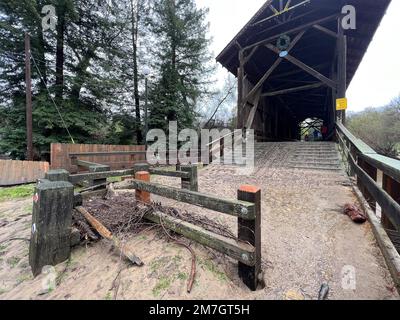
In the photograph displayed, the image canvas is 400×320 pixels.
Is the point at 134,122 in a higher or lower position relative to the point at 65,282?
higher

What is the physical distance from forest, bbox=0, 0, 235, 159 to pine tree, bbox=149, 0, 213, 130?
67 millimetres

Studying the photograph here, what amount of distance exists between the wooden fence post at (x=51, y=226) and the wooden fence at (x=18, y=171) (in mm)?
6056

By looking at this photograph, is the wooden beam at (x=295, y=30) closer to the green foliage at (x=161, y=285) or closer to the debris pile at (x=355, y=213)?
the debris pile at (x=355, y=213)

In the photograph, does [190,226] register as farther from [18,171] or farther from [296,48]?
[296,48]

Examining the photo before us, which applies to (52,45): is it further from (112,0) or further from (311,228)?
(311,228)

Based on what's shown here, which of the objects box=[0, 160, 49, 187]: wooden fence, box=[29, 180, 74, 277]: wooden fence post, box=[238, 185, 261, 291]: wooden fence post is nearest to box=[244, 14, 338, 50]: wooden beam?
box=[238, 185, 261, 291]: wooden fence post

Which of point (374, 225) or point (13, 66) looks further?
point (13, 66)

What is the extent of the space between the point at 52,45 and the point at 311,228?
46.8 feet

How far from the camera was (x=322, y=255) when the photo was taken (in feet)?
7.21

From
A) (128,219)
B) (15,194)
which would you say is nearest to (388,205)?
(128,219)

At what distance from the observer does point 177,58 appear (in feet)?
49.6

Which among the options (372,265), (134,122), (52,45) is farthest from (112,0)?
(372,265)
